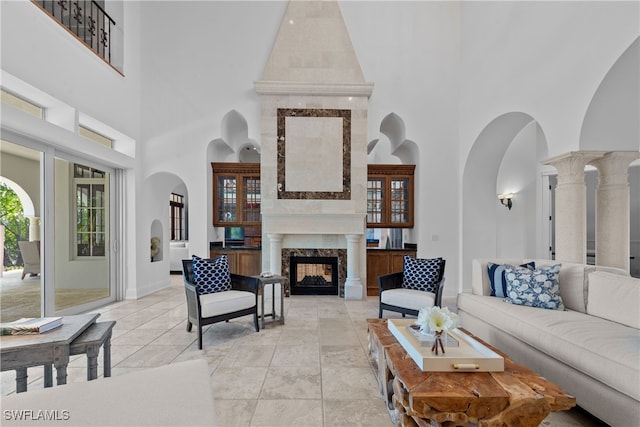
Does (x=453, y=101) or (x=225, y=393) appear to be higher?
(x=453, y=101)

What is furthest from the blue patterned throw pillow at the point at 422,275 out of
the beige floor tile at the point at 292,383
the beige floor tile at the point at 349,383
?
the beige floor tile at the point at 292,383

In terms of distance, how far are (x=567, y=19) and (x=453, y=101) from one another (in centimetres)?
223

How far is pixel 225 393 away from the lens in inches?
90.8

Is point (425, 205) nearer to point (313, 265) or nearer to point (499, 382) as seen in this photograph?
point (313, 265)

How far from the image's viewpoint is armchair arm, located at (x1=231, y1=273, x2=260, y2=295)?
376cm

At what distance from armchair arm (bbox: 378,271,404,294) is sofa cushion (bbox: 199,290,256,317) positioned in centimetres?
168

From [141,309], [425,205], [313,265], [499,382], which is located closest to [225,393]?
[499,382]

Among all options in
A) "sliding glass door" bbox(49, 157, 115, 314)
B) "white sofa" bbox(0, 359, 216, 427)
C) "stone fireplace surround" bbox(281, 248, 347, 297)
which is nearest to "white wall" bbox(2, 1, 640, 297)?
"sliding glass door" bbox(49, 157, 115, 314)

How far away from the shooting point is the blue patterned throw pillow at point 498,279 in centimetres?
328

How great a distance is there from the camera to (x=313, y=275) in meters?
5.90

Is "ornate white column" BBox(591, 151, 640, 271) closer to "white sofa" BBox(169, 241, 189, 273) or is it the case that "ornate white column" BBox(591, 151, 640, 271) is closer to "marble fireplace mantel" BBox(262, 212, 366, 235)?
"marble fireplace mantel" BBox(262, 212, 366, 235)

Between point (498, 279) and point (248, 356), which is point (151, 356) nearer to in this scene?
point (248, 356)

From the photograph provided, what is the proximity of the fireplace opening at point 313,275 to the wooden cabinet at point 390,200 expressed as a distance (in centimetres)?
123

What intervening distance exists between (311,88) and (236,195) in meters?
2.62
